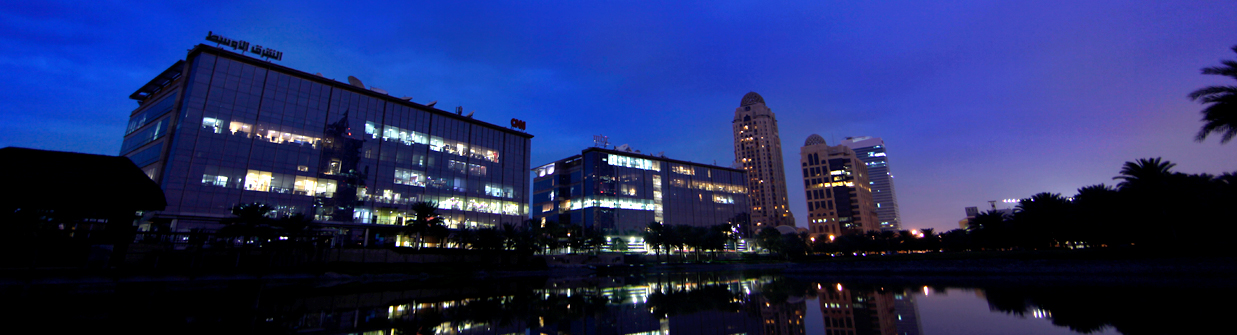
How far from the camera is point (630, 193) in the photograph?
13212cm

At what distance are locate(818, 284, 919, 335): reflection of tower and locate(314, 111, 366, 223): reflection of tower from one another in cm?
7754

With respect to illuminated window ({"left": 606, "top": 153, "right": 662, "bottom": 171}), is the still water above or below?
below

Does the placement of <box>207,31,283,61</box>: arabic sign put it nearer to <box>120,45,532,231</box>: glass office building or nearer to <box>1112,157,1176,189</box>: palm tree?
<box>120,45,532,231</box>: glass office building

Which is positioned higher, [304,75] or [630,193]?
[304,75]

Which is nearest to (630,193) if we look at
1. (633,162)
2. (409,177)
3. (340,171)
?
(633,162)

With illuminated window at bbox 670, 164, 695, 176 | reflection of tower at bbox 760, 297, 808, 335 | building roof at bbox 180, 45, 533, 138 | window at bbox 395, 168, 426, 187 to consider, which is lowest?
reflection of tower at bbox 760, 297, 808, 335

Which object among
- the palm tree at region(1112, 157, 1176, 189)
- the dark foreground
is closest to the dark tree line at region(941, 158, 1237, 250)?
the palm tree at region(1112, 157, 1176, 189)

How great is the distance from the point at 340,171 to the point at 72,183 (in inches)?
2241

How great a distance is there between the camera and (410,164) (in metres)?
89.7

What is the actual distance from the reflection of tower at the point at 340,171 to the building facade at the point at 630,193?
49.8m

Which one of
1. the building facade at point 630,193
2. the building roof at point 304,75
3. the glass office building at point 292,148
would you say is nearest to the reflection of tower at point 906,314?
the glass office building at point 292,148

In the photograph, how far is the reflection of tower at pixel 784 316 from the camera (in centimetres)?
1650

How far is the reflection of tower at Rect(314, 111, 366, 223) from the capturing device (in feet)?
255

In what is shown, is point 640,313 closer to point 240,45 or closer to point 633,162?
point 240,45
